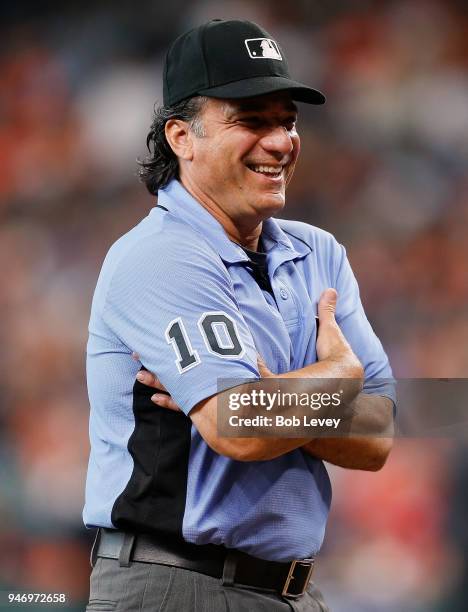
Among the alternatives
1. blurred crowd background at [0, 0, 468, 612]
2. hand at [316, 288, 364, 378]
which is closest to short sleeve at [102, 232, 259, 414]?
hand at [316, 288, 364, 378]

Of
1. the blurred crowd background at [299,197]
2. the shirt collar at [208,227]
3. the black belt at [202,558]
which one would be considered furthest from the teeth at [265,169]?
the blurred crowd background at [299,197]

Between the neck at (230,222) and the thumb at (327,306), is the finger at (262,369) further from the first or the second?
the neck at (230,222)

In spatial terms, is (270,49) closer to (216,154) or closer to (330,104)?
(216,154)

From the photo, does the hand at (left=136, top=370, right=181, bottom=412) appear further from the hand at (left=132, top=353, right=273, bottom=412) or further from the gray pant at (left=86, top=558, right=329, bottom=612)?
the gray pant at (left=86, top=558, right=329, bottom=612)

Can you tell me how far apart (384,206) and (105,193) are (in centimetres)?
97

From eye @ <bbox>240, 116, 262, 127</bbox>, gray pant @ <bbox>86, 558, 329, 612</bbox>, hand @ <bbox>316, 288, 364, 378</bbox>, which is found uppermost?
eye @ <bbox>240, 116, 262, 127</bbox>

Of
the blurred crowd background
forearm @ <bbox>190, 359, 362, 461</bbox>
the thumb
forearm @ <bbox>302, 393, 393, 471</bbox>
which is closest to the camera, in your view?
forearm @ <bbox>190, 359, 362, 461</bbox>

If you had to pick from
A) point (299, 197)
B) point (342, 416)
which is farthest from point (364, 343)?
point (299, 197)

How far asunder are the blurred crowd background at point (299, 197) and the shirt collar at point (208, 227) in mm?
1603

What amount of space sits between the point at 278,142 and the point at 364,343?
0.37 m

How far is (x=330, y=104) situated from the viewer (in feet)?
11.2

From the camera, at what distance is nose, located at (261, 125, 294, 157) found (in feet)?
5.18

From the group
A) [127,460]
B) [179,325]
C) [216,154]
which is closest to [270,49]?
[216,154]

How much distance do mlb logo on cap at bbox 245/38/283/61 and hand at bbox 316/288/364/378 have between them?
40cm
